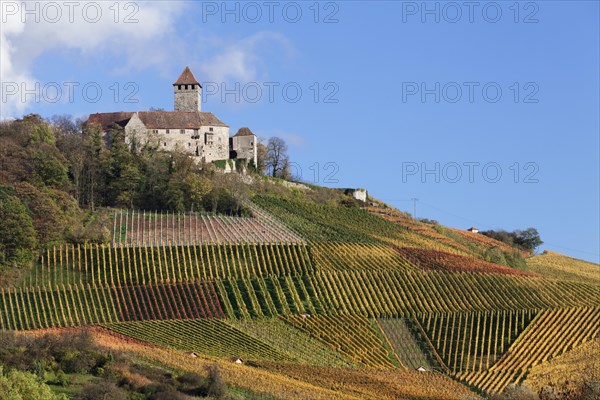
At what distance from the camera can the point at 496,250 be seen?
3686 inches

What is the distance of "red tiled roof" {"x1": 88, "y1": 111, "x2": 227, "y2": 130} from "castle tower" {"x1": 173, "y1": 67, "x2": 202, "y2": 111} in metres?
3.35

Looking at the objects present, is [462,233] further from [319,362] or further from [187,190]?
[319,362]

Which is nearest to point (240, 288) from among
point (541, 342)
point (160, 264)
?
point (160, 264)

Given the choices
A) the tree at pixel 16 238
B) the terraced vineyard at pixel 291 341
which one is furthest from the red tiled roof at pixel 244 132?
the terraced vineyard at pixel 291 341

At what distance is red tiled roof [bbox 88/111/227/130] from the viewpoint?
330ft

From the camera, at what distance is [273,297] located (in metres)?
65.4

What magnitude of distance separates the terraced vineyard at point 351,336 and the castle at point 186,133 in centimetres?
3830

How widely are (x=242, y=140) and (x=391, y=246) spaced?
27946mm

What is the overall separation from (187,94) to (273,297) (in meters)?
46.3

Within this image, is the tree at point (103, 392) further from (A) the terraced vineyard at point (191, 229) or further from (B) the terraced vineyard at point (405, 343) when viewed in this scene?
(A) the terraced vineyard at point (191, 229)

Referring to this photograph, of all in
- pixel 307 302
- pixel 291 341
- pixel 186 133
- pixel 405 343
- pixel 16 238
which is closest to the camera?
pixel 291 341

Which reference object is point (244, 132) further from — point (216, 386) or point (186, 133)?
point (216, 386)

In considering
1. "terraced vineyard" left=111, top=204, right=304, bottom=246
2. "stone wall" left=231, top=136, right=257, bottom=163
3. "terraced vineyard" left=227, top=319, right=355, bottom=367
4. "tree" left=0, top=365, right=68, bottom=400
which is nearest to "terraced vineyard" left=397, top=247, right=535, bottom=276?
"terraced vineyard" left=111, top=204, right=304, bottom=246

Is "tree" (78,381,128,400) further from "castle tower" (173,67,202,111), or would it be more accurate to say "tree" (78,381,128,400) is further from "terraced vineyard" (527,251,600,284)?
"castle tower" (173,67,202,111)
